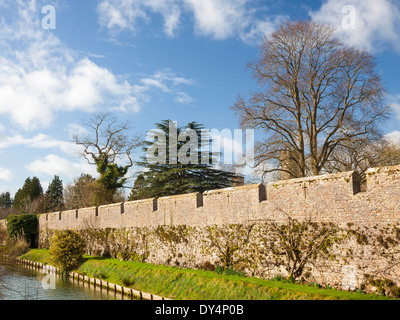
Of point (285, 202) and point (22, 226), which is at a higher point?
point (285, 202)

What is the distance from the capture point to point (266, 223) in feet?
35.8

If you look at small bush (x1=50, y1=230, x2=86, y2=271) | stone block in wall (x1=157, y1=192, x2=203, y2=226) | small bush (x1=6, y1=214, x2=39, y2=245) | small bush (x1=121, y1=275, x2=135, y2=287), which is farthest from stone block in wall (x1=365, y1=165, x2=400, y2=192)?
small bush (x1=6, y1=214, x2=39, y2=245)

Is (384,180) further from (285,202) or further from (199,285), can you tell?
(199,285)

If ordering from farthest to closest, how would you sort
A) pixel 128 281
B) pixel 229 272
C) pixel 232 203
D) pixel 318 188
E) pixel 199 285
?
pixel 128 281, pixel 232 203, pixel 229 272, pixel 199 285, pixel 318 188

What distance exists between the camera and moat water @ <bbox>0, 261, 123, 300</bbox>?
13.2m

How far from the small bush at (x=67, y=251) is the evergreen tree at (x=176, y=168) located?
821cm

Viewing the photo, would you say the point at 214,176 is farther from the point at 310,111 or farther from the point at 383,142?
the point at 383,142

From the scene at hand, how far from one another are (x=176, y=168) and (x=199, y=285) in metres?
15.9

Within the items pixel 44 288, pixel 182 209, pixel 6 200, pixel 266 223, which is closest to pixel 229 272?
pixel 266 223

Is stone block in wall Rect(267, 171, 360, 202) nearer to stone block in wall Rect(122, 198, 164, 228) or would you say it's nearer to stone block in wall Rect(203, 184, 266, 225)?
stone block in wall Rect(203, 184, 266, 225)

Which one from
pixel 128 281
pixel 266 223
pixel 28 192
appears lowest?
pixel 128 281

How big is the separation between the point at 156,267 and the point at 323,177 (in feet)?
24.8
